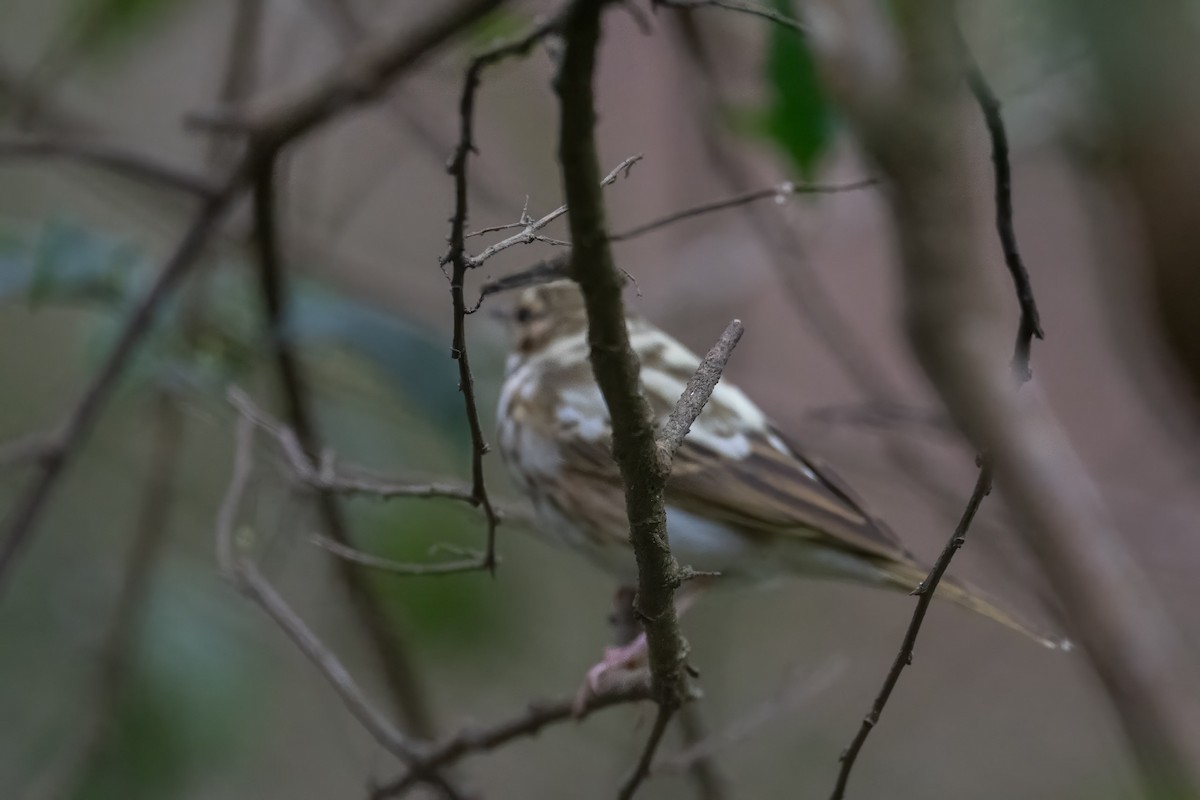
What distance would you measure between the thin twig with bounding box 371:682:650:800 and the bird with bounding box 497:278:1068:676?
0.88 feet

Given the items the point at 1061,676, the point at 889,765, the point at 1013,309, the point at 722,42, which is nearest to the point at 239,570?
the point at 722,42

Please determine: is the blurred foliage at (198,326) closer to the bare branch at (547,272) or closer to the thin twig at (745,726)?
the thin twig at (745,726)

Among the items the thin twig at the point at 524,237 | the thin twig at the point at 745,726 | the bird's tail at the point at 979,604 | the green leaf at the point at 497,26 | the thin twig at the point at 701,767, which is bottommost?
the thin twig at the point at 701,767

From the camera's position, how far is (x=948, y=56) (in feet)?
4.90

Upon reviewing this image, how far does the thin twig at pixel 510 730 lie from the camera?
128 centimetres

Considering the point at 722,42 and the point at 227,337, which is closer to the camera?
the point at 227,337

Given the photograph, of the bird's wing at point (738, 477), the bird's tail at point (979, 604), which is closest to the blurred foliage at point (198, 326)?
the bird's wing at point (738, 477)

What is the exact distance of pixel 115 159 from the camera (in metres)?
1.74

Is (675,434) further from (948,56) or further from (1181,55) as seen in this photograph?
(948,56)

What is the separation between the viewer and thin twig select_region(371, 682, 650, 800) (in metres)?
1.28

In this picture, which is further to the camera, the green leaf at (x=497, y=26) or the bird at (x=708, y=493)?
the green leaf at (x=497, y=26)

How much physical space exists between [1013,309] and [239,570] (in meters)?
2.08

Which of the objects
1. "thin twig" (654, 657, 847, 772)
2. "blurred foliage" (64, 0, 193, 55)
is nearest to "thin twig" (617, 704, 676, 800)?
"thin twig" (654, 657, 847, 772)

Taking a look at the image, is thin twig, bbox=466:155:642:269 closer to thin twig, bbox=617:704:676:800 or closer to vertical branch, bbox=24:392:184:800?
thin twig, bbox=617:704:676:800
